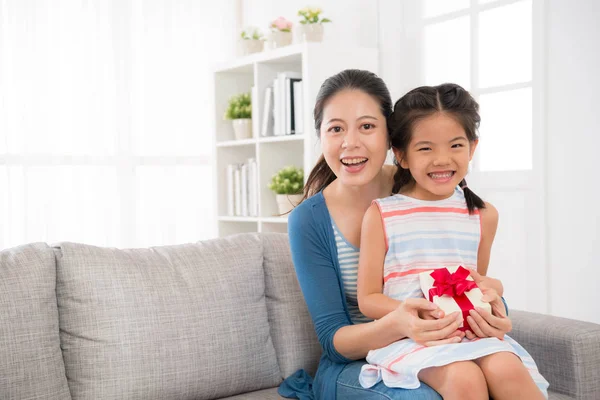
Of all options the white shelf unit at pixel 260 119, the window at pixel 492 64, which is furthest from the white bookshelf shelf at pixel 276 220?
the window at pixel 492 64

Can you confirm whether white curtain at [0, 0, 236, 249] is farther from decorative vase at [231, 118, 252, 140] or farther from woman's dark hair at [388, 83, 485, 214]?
woman's dark hair at [388, 83, 485, 214]

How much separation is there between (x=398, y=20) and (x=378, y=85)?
6.75ft

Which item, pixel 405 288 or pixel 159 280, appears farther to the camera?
pixel 159 280

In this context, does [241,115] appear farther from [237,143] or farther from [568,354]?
[568,354]

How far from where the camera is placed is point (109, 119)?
14.1ft

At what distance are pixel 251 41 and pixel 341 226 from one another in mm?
2539

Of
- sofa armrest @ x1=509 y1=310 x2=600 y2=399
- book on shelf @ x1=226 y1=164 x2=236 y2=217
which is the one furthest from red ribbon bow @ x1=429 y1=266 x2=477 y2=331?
book on shelf @ x1=226 y1=164 x2=236 y2=217

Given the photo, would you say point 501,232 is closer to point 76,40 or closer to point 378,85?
point 378,85

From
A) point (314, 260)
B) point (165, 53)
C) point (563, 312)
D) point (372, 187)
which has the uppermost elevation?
point (165, 53)

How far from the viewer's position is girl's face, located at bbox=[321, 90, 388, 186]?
1718 mm

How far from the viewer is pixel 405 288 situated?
163cm

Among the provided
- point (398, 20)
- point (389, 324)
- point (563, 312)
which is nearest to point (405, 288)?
point (389, 324)

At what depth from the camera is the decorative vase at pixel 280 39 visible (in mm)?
3920

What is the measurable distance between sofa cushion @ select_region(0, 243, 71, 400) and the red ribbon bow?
87 cm
